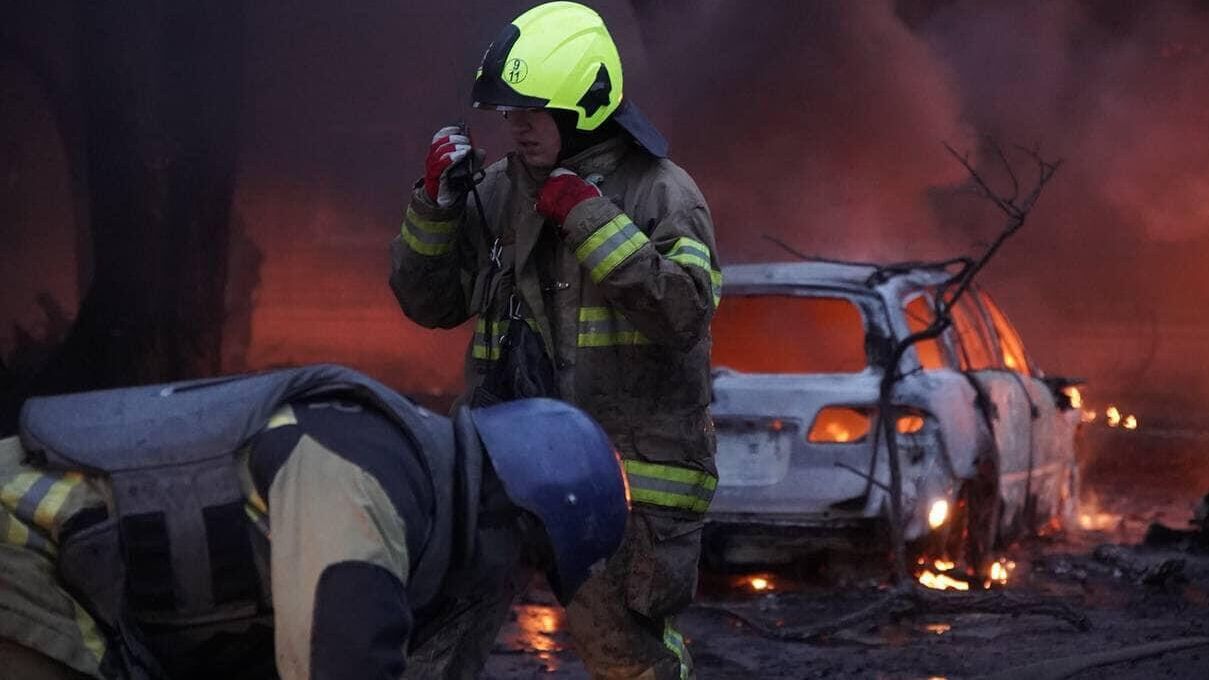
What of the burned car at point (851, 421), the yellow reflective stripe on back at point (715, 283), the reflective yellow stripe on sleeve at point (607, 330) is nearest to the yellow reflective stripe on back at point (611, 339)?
the reflective yellow stripe on sleeve at point (607, 330)

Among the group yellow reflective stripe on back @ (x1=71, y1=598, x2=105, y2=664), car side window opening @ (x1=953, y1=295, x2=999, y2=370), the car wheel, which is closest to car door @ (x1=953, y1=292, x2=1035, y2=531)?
car side window opening @ (x1=953, y1=295, x2=999, y2=370)

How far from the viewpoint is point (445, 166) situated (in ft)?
13.8

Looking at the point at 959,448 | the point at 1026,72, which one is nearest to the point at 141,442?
the point at 959,448

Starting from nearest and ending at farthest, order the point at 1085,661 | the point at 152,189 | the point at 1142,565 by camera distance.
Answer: the point at 1085,661 → the point at 1142,565 → the point at 152,189

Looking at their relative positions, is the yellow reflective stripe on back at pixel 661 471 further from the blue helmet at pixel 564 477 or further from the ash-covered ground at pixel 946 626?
the ash-covered ground at pixel 946 626

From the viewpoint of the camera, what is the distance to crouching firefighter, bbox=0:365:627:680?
237 cm

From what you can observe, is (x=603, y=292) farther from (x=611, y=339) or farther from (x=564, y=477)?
(x=564, y=477)

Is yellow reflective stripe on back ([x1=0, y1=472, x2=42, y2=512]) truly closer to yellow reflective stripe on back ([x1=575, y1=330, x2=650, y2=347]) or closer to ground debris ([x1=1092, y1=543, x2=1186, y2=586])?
yellow reflective stripe on back ([x1=575, y1=330, x2=650, y2=347])

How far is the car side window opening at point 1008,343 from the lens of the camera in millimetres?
8867

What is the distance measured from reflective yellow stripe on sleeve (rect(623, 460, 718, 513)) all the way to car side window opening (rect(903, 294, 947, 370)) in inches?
150

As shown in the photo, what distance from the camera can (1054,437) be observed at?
29.1 feet

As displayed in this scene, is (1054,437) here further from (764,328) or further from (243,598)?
(243,598)

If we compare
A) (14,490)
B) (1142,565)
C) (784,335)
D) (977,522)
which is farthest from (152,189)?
(14,490)

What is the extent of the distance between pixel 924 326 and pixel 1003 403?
0.56 m
